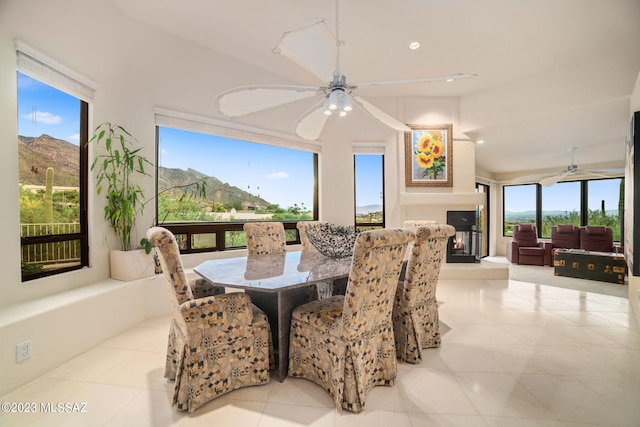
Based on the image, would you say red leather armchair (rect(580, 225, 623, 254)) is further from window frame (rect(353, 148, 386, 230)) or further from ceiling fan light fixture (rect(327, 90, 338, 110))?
ceiling fan light fixture (rect(327, 90, 338, 110))

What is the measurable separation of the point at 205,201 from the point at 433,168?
146 inches

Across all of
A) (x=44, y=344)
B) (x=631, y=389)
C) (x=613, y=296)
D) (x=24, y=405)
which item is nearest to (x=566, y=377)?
(x=631, y=389)

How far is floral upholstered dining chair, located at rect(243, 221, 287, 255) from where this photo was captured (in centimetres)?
301

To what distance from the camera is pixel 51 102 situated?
2.42 metres

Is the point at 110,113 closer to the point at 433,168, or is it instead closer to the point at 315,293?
the point at 315,293

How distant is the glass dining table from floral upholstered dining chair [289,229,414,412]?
0.08m

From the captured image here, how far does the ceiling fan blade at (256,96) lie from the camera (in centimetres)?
188

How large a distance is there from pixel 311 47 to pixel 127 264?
2624 millimetres

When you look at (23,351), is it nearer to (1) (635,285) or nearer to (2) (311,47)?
(2) (311,47)

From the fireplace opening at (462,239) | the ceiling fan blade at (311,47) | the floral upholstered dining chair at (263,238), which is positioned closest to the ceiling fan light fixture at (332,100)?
the ceiling fan blade at (311,47)

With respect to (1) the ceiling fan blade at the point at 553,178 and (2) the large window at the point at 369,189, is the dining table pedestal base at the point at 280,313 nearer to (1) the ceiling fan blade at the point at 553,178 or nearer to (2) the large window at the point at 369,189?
(2) the large window at the point at 369,189

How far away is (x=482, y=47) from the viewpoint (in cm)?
339

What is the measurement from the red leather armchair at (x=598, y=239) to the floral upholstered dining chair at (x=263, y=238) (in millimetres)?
6726

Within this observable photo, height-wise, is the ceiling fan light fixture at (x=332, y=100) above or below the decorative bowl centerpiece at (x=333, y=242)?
above
